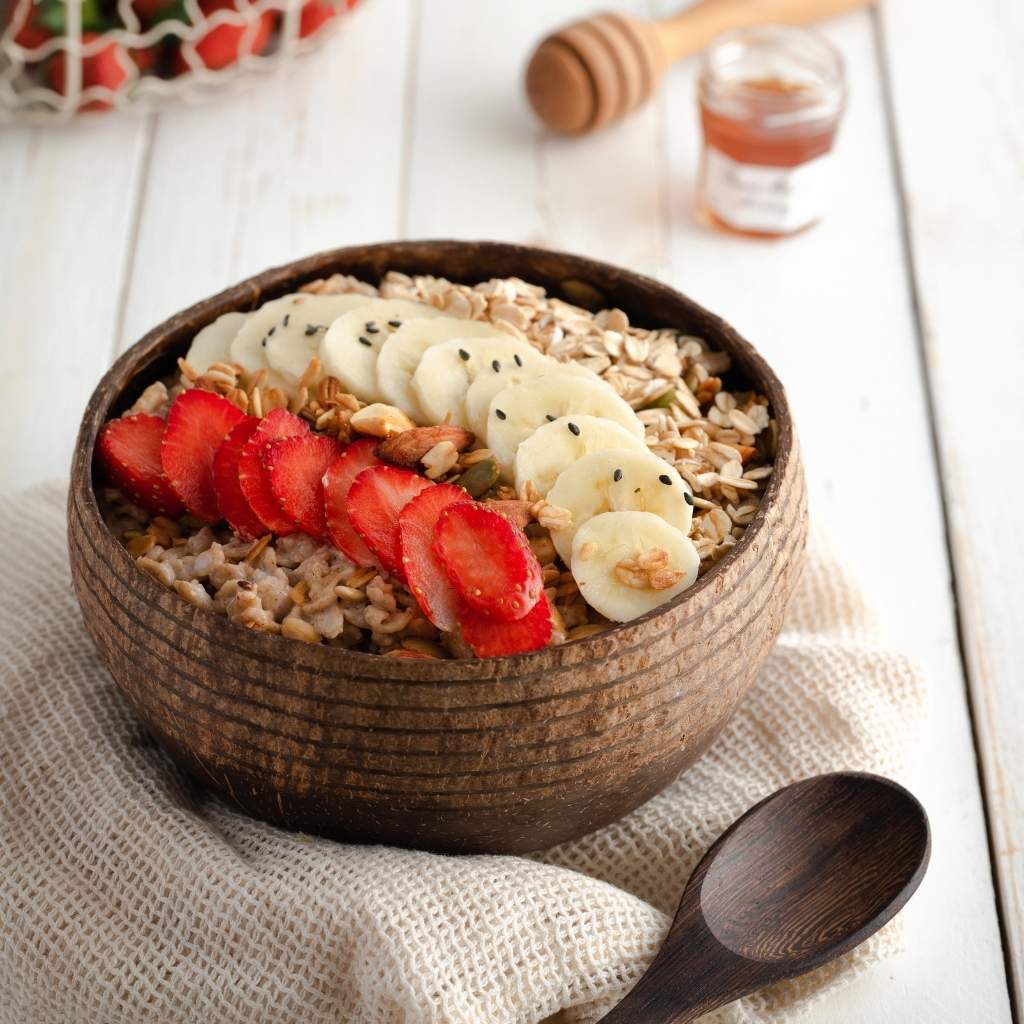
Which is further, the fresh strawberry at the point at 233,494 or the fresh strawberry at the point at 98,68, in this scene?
the fresh strawberry at the point at 98,68

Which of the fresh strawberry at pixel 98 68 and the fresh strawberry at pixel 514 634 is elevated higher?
the fresh strawberry at pixel 514 634

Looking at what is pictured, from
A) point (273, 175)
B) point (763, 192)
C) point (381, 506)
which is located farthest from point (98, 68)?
point (381, 506)

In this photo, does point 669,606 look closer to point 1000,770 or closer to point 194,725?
point 194,725

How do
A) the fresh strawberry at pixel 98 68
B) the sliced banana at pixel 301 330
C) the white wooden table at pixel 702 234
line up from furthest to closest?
the fresh strawberry at pixel 98 68 < the white wooden table at pixel 702 234 < the sliced banana at pixel 301 330

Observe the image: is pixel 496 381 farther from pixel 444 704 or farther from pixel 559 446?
pixel 444 704

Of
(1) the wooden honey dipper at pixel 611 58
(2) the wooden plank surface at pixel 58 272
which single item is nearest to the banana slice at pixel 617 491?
(2) the wooden plank surface at pixel 58 272

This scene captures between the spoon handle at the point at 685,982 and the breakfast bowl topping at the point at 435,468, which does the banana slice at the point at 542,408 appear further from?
the spoon handle at the point at 685,982

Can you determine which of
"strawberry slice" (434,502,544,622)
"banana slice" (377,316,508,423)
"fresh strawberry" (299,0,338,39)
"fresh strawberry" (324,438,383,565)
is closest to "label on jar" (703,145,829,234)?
"fresh strawberry" (299,0,338,39)
